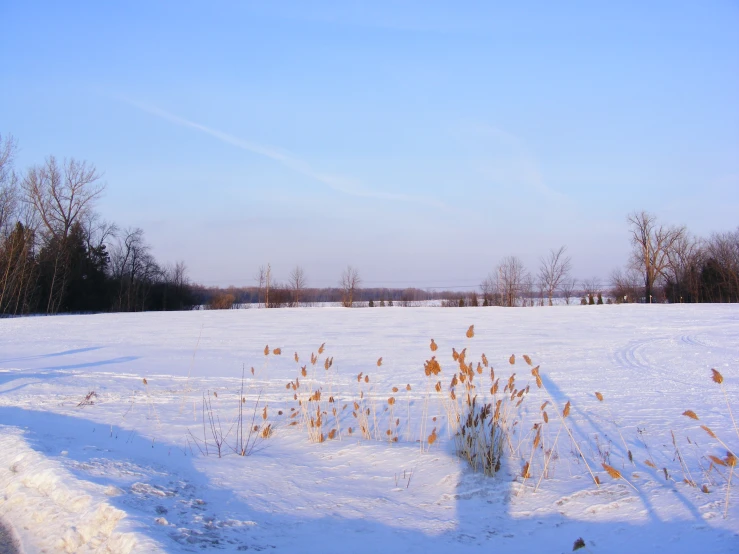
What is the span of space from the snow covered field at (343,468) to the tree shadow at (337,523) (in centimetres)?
1

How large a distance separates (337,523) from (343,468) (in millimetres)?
1095

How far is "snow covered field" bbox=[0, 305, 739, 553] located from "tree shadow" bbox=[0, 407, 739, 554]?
0.6 inches

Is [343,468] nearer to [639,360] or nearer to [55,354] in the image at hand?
[639,360]

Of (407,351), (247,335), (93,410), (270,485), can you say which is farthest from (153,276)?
(270,485)

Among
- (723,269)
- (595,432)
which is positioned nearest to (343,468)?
(595,432)

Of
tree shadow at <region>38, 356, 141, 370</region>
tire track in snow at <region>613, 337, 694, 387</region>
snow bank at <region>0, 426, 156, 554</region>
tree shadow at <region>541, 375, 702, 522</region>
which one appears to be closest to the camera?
snow bank at <region>0, 426, 156, 554</region>

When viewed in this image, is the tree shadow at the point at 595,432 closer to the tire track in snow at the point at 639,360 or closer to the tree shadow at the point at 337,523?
the tree shadow at the point at 337,523

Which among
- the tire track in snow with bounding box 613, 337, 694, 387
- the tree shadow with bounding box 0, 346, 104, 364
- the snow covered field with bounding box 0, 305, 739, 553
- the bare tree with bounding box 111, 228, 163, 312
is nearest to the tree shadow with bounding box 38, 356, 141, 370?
the snow covered field with bounding box 0, 305, 739, 553

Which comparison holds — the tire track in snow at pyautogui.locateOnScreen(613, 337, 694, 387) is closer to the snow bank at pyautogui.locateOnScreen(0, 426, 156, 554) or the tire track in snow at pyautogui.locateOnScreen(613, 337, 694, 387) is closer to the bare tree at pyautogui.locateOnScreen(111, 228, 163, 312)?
the snow bank at pyautogui.locateOnScreen(0, 426, 156, 554)

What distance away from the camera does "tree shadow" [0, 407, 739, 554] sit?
9.69ft

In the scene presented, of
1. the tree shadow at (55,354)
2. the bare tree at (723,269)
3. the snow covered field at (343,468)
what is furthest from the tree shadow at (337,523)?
the bare tree at (723,269)

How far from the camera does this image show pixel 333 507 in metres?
3.56

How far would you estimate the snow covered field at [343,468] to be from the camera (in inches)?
121

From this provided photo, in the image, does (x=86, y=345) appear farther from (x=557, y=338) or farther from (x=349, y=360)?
(x=557, y=338)
